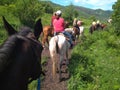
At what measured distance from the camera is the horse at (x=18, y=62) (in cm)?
288

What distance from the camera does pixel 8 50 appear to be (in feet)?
9.68

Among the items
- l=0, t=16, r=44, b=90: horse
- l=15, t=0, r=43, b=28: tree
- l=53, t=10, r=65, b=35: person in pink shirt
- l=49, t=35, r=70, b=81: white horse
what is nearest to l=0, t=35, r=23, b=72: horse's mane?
l=0, t=16, r=44, b=90: horse

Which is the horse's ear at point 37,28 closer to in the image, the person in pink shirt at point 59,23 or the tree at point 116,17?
the person in pink shirt at point 59,23

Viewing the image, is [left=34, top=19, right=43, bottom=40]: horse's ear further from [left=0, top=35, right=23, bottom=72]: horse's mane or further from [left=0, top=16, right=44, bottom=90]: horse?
[left=0, top=35, right=23, bottom=72]: horse's mane

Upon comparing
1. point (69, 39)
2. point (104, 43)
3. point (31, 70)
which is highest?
point (31, 70)

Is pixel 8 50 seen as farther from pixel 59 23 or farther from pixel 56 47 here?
pixel 59 23

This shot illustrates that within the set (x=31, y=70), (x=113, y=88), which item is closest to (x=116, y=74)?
(x=113, y=88)

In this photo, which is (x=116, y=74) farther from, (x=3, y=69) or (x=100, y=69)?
(x=3, y=69)

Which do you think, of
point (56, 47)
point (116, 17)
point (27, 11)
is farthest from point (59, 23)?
point (27, 11)

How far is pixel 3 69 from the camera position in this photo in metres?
2.83

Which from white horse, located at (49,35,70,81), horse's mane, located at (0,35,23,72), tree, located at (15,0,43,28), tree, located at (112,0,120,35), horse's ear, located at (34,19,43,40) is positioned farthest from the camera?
tree, located at (15,0,43,28)

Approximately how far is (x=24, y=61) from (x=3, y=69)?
1.15 feet

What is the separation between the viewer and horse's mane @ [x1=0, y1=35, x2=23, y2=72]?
2.81m

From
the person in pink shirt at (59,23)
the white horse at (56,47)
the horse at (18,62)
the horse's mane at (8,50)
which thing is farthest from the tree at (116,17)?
the horse's mane at (8,50)
